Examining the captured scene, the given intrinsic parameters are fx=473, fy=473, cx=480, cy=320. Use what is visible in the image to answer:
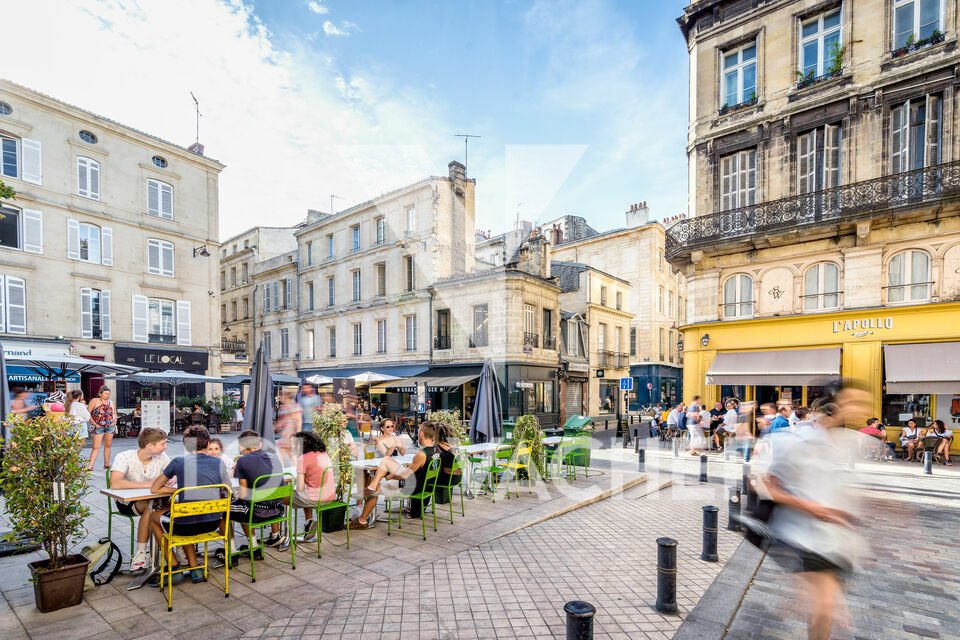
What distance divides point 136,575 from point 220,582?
856 mm

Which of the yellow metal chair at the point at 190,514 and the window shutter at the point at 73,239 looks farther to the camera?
the window shutter at the point at 73,239

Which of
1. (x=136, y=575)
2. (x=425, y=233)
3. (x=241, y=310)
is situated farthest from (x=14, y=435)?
(x=241, y=310)

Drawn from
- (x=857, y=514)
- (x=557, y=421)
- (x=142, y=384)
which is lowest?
(x=557, y=421)

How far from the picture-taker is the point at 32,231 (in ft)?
57.6

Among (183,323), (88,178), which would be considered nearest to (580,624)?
(183,323)

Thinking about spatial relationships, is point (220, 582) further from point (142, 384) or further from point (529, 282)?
point (142, 384)

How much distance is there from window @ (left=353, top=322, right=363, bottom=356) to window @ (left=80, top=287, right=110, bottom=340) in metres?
10.6

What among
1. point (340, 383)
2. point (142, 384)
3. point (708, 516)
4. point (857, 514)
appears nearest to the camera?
point (857, 514)

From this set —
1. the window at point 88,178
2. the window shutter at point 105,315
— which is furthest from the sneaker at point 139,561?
the window at point 88,178

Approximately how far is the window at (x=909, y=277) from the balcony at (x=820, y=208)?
1406mm

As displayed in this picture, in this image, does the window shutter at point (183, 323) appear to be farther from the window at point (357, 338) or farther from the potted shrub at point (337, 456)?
the potted shrub at point (337, 456)

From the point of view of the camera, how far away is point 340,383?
670 inches

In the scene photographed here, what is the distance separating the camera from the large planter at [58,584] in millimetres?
3811

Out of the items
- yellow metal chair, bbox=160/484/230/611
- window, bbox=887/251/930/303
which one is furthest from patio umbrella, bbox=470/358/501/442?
window, bbox=887/251/930/303
